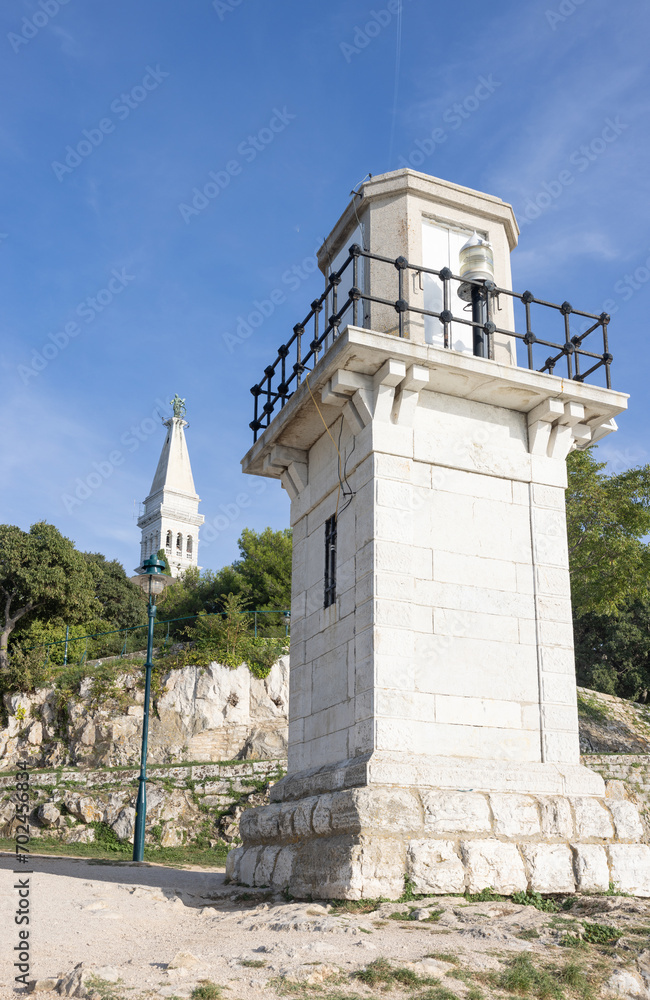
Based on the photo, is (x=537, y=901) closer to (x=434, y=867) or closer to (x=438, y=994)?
(x=434, y=867)

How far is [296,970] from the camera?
477 cm

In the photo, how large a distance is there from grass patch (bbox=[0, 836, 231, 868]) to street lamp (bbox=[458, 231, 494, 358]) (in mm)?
10141

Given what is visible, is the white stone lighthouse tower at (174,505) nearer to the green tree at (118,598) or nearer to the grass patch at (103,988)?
the green tree at (118,598)

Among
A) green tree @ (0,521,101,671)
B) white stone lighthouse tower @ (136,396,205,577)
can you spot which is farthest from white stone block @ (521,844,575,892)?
white stone lighthouse tower @ (136,396,205,577)

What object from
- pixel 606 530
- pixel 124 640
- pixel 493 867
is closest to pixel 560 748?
pixel 493 867

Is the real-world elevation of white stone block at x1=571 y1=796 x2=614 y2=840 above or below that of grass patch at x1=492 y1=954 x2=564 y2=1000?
above

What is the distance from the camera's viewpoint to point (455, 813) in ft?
23.4

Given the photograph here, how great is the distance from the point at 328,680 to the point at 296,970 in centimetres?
410

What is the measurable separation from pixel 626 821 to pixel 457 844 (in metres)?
1.76

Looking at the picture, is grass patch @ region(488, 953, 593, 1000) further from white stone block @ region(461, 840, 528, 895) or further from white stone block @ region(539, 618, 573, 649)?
white stone block @ region(539, 618, 573, 649)

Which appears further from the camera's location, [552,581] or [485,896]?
[552,581]

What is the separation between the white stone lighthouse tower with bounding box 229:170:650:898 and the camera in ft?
23.6

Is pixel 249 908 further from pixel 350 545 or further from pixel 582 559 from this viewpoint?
pixel 582 559

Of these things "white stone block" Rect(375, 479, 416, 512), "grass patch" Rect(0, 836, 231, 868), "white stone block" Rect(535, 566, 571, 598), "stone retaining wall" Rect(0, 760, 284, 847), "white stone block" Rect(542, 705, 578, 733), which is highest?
"white stone block" Rect(375, 479, 416, 512)
